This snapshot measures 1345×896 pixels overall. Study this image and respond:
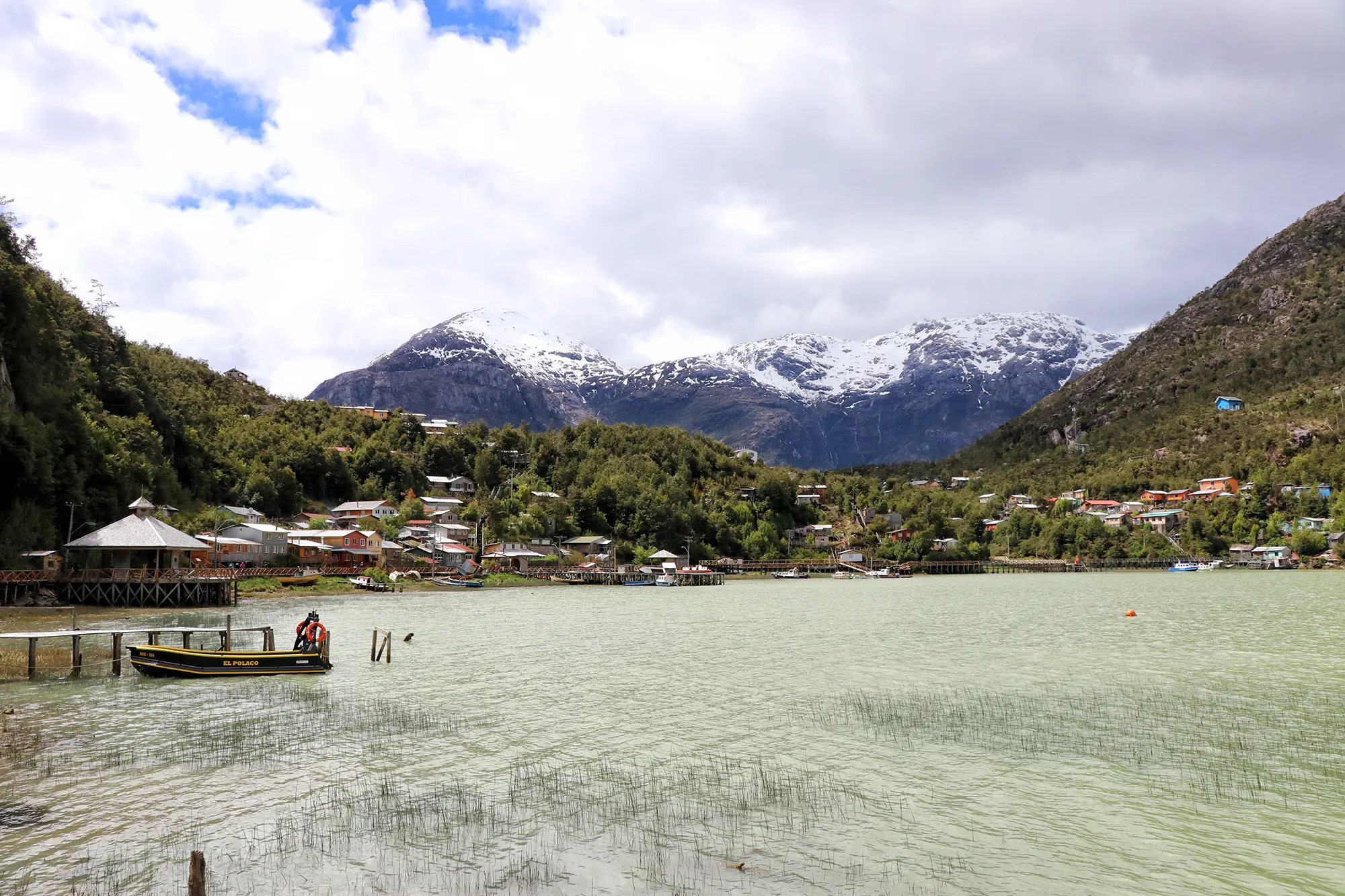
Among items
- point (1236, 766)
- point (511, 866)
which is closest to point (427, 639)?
point (511, 866)

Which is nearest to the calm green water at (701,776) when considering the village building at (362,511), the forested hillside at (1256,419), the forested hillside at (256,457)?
the forested hillside at (256,457)

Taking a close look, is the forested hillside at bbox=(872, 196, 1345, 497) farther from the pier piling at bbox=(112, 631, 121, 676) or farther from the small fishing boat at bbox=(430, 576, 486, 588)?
the pier piling at bbox=(112, 631, 121, 676)

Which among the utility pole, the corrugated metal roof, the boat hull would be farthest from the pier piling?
the utility pole

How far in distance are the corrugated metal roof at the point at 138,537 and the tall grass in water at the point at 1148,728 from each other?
52727 mm

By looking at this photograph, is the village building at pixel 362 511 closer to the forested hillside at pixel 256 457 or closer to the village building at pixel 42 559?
the forested hillside at pixel 256 457

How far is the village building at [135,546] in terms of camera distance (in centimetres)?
5825

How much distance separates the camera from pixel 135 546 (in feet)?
191

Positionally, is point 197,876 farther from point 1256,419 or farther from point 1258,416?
point 1258,416

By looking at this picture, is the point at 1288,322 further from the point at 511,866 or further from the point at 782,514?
the point at 511,866

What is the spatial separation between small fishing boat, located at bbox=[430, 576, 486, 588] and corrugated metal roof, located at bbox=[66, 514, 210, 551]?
34.4 meters

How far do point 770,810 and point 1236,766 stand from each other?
33.7 ft

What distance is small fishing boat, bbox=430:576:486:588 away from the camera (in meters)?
94.9

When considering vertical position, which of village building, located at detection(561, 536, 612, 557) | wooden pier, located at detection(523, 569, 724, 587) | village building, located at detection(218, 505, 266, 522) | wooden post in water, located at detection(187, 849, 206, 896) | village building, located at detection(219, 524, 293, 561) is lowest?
wooden pier, located at detection(523, 569, 724, 587)

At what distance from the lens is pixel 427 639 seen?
43.6 metres
